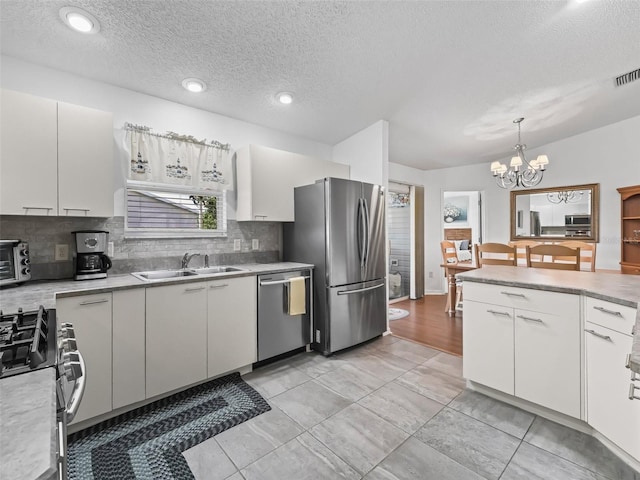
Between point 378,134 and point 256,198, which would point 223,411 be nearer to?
point 256,198

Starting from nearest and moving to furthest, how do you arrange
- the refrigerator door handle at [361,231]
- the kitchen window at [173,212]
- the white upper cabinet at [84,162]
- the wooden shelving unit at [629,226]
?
the white upper cabinet at [84,162] → the kitchen window at [173,212] → the refrigerator door handle at [361,231] → the wooden shelving unit at [629,226]

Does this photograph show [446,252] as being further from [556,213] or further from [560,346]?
[560,346]

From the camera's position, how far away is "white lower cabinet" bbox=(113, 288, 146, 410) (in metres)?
1.94

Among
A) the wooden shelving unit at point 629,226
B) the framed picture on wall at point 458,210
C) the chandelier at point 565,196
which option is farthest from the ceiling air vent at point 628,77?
the framed picture on wall at point 458,210

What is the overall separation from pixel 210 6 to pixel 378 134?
7.21 feet

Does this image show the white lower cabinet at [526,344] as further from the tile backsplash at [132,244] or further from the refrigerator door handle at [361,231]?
the tile backsplash at [132,244]

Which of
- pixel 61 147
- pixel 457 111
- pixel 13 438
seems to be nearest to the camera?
pixel 13 438

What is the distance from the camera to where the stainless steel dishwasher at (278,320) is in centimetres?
266

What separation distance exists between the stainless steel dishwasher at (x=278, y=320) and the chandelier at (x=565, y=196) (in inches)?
173

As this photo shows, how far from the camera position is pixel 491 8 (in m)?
1.91

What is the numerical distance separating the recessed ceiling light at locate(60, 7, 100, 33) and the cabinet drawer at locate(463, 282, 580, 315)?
308cm

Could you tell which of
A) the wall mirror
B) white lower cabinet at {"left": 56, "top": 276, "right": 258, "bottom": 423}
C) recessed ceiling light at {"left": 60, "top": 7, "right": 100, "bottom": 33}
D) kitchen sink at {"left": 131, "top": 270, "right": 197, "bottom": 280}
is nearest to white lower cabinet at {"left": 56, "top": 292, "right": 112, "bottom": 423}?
white lower cabinet at {"left": 56, "top": 276, "right": 258, "bottom": 423}

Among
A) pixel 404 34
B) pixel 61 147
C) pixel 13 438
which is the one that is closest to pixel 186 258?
pixel 61 147

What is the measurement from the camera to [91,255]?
218cm
